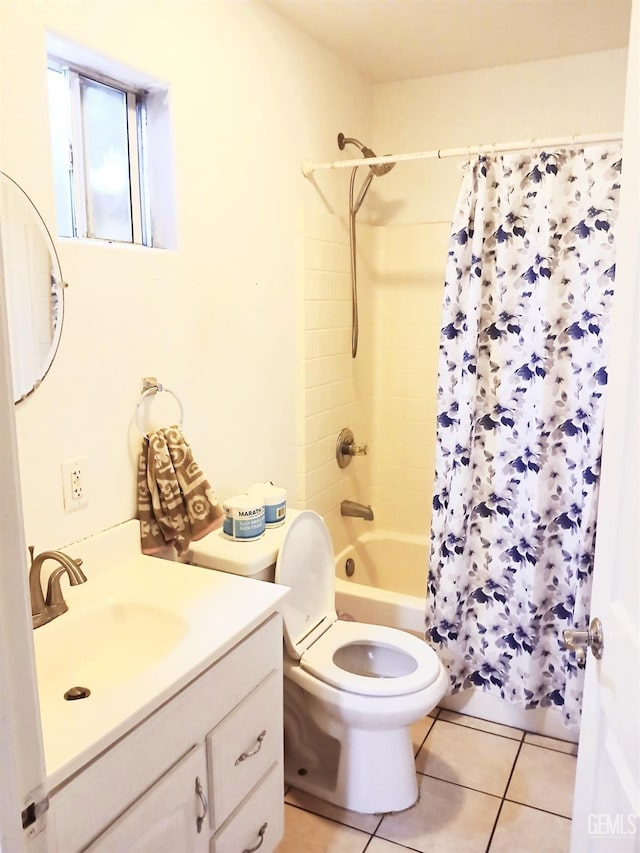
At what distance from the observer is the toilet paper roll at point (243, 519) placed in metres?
1.88

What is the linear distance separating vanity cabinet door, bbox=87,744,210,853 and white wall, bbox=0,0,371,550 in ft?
1.97

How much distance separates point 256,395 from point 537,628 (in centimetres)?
126

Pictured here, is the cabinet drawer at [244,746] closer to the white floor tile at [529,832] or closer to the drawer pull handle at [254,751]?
the drawer pull handle at [254,751]

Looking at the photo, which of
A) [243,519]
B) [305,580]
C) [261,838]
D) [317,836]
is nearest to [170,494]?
[243,519]

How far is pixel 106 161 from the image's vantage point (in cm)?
175

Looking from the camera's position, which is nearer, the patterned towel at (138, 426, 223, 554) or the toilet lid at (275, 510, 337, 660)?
the patterned towel at (138, 426, 223, 554)

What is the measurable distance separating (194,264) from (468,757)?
181 cm

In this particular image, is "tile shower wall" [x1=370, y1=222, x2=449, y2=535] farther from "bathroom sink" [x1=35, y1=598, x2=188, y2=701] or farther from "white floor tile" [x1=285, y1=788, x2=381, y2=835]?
"bathroom sink" [x1=35, y1=598, x2=188, y2=701]

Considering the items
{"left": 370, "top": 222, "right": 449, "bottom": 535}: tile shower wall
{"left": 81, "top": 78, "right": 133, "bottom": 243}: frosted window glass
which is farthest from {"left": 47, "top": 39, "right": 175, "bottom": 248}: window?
{"left": 370, "top": 222, "right": 449, "bottom": 535}: tile shower wall

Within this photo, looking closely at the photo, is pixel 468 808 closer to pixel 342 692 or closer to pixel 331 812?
pixel 331 812

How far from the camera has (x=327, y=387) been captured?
8.91 ft

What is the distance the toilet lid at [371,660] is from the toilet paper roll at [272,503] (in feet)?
1.30

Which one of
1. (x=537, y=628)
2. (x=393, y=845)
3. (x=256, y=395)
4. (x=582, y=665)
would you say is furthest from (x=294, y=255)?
(x=393, y=845)

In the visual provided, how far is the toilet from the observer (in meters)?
1.82
